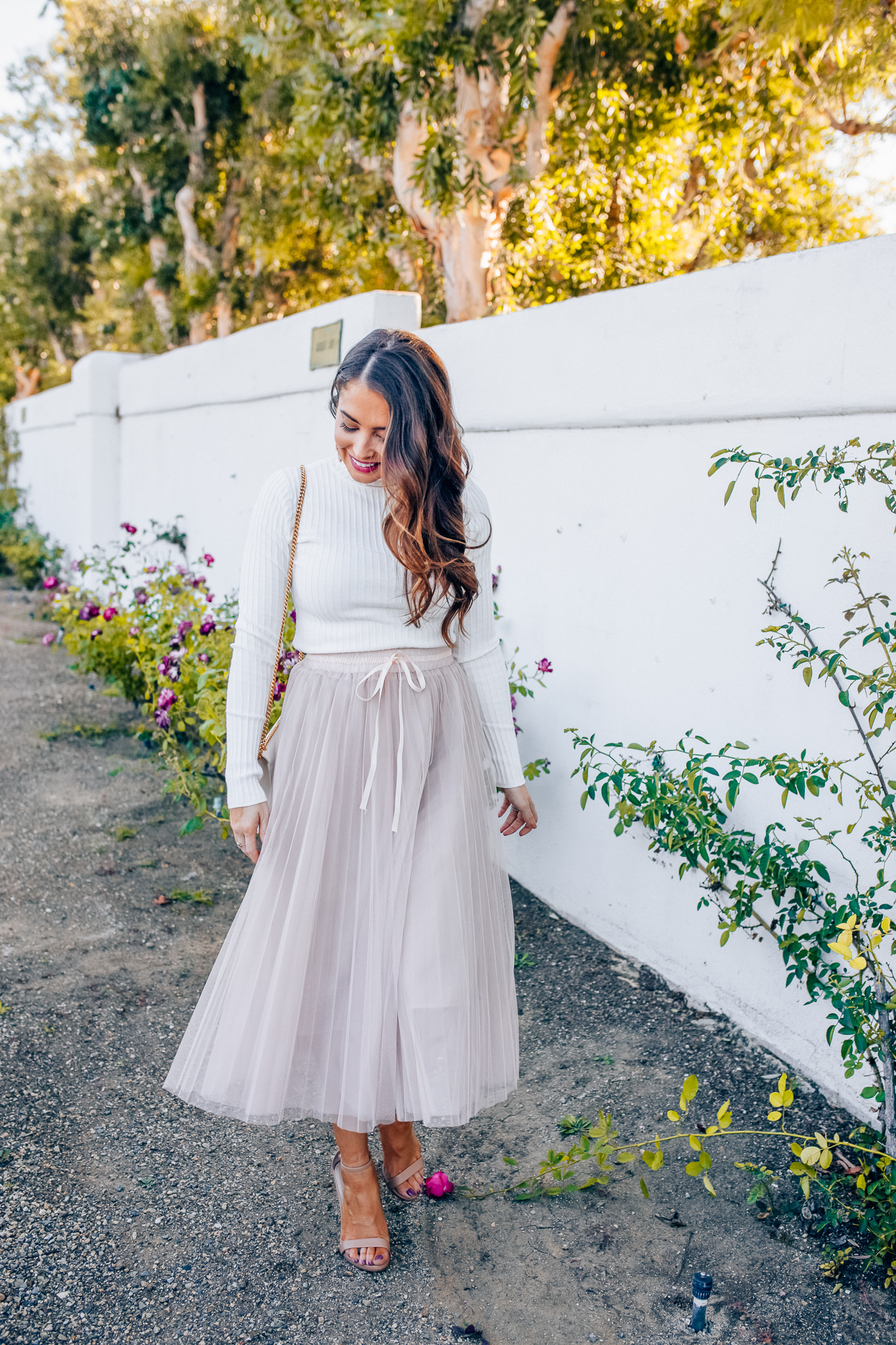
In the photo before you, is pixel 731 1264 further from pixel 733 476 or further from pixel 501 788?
pixel 733 476

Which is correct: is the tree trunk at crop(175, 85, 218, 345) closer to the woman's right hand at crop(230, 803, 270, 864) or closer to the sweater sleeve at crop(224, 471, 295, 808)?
the sweater sleeve at crop(224, 471, 295, 808)

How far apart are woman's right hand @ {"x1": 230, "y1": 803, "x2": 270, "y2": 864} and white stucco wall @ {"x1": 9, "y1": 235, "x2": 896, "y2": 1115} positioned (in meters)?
1.33

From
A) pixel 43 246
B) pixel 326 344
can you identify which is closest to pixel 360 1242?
pixel 326 344

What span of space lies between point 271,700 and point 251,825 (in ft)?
0.85

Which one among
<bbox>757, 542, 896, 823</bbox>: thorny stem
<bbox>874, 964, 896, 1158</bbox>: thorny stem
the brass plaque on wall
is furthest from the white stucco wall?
the brass plaque on wall

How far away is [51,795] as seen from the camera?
4395 mm

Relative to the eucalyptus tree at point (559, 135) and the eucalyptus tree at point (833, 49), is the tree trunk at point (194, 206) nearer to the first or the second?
the eucalyptus tree at point (559, 135)

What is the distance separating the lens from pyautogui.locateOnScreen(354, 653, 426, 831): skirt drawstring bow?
1891 millimetres

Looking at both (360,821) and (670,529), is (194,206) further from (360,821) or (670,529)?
(360,821)

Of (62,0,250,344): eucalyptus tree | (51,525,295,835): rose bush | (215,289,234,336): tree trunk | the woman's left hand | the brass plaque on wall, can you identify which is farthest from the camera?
(215,289,234,336): tree trunk

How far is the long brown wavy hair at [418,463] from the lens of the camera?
1.84m

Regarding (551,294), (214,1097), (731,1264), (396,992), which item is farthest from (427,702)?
(551,294)

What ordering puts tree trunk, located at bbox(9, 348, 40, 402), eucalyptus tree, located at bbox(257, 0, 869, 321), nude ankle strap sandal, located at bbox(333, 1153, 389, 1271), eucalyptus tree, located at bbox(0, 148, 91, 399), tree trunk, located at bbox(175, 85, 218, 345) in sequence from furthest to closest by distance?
tree trunk, located at bbox(9, 348, 40, 402), eucalyptus tree, located at bbox(0, 148, 91, 399), tree trunk, located at bbox(175, 85, 218, 345), eucalyptus tree, located at bbox(257, 0, 869, 321), nude ankle strap sandal, located at bbox(333, 1153, 389, 1271)

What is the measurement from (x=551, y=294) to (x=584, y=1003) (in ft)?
13.9
